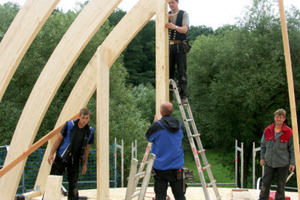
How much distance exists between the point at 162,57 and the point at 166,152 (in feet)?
4.65

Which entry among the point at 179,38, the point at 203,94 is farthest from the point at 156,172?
the point at 203,94

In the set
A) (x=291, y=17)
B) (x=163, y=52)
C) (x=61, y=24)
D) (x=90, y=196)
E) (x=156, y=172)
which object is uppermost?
(x=291, y=17)

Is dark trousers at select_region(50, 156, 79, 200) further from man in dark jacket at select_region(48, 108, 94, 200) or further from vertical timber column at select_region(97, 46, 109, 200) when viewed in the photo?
vertical timber column at select_region(97, 46, 109, 200)

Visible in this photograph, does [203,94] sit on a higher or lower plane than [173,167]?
higher

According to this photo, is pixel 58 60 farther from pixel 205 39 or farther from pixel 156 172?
pixel 205 39

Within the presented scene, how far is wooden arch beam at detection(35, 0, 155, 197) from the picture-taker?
6064 mm

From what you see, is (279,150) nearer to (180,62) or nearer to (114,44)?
(180,62)

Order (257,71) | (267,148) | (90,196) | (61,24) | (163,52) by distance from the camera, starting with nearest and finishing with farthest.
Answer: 1. (163,52)
2. (267,148)
3. (90,196)
4. (61,24)
5. (257,71)

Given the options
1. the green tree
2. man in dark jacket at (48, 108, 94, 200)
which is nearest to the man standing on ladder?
man in dark jacket at (48, 108, 94, 200)

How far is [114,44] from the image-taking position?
6.27 metres

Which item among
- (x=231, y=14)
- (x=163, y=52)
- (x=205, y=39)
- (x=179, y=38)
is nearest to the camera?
(x=163, y=52)

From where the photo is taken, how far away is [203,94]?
20.2 m

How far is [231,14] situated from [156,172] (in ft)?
55.5

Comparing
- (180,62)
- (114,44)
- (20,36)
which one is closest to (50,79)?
(20,36)
